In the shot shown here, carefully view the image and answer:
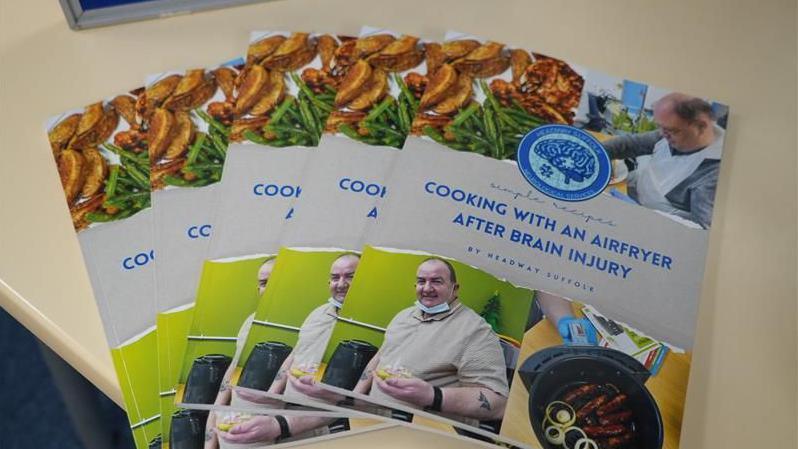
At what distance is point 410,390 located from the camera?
1.86ft

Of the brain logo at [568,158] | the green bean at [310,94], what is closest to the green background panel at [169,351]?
the green bean at [310,94]

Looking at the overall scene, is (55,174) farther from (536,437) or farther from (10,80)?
(536,437)

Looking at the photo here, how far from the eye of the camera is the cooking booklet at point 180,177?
1.98ft

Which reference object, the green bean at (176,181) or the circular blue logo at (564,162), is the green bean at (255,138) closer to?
the green bean at (176,181)

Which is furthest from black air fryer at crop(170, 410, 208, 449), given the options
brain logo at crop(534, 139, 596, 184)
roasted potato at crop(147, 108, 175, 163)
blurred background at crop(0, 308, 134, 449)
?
blurred background at crop(0, 308, 134, 449)

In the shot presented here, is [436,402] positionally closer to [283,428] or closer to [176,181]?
[283,428]

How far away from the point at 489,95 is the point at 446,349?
23 cm

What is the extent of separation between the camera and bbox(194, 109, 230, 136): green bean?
69 cm

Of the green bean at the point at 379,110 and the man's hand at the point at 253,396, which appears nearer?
the man's hand at the point at 253,396

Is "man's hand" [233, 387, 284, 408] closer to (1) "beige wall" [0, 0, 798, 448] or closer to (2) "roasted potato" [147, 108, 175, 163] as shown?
(1) "beige wall" [0, 0, 798, 448]

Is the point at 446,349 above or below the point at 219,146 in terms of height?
below

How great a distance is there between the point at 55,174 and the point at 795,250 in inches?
23.6

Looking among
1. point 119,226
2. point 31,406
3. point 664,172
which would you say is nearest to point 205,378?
point 119,226

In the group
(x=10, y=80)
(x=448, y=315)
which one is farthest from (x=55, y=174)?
(x=448, y=315)
